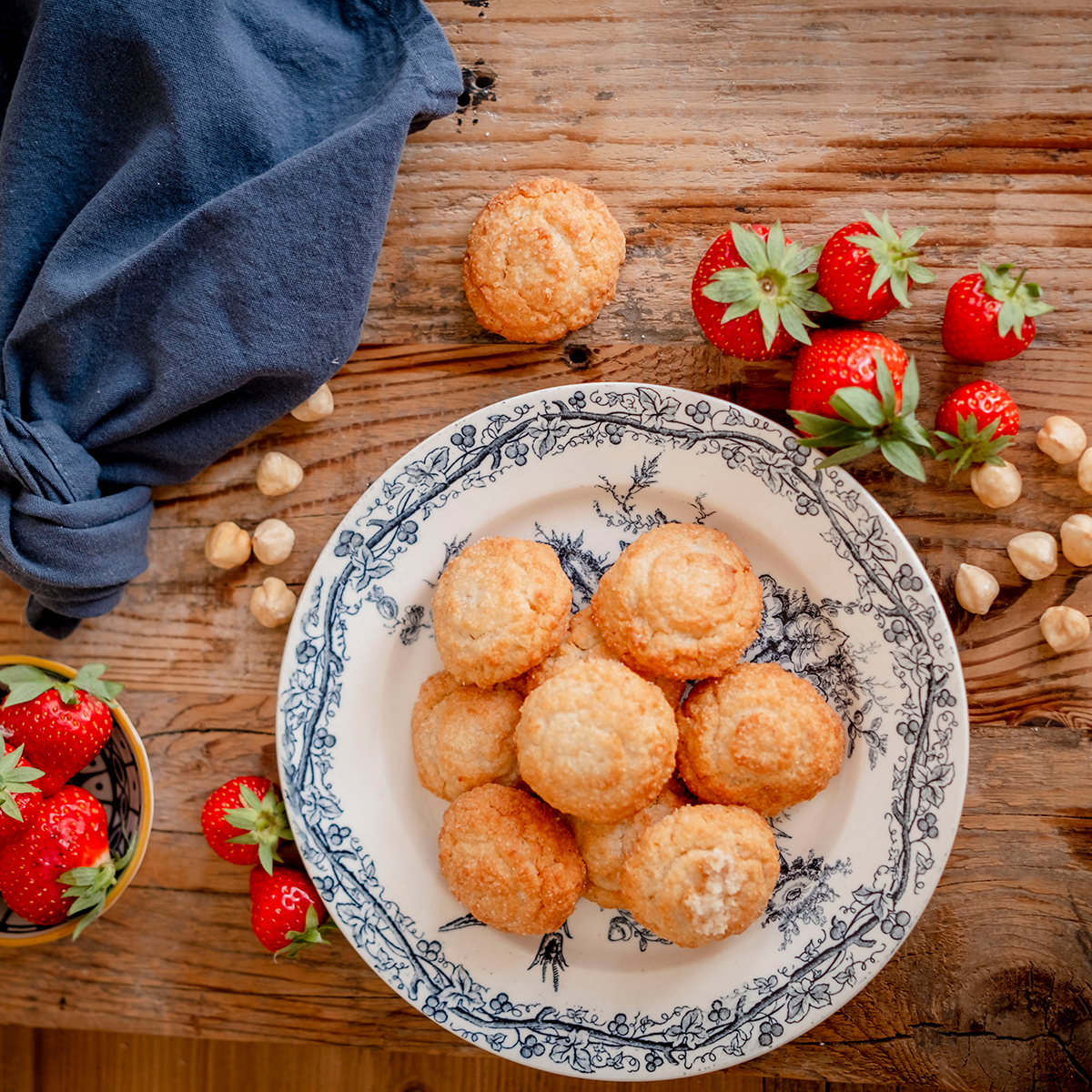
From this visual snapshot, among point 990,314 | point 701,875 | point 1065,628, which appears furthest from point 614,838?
point 990,314

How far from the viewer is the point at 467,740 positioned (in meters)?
1.66

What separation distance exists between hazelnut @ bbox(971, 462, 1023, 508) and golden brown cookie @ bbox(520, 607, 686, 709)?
0.72 m

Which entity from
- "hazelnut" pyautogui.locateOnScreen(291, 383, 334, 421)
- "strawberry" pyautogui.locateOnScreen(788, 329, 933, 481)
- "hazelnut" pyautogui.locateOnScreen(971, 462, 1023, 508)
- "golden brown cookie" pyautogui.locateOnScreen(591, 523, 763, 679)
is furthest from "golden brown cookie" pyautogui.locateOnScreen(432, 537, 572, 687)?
"hazelnut" pyautogui.locateOnScreen(971, 462, 1023, 508)

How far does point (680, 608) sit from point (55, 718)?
1.27 meters

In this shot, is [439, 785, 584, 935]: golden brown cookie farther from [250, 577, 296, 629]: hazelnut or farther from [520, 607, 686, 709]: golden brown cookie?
[250, 577, 296, 629]: hazelnut

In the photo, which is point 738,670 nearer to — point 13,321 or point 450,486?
point 450,486

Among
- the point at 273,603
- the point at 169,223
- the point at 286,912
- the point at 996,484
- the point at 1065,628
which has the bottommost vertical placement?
the point at 286,912

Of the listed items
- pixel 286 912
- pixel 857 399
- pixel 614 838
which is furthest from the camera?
pixel 286 912

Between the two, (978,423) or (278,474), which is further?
(278,474)

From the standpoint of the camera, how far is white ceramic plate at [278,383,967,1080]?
1671 millimetres

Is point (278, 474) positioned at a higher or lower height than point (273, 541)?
higher

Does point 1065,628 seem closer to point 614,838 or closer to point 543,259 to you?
point 614,838

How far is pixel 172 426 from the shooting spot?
1755 millimetres

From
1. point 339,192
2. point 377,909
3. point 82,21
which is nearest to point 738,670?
point 377,909
